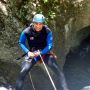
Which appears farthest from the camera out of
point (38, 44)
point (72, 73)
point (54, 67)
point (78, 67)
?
point (78, 67)

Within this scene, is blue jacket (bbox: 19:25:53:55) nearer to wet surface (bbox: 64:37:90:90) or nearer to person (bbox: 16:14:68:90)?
person (bbox: 16:14:68:90)

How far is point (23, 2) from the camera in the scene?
8930 millimetres

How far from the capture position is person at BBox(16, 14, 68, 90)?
7.14 meters

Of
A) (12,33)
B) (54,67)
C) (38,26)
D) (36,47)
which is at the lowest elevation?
(54,67)

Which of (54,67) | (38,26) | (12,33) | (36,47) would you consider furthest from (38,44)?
(12,33)

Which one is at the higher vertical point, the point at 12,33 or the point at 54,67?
the point at 12,33

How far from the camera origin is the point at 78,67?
37.0ft

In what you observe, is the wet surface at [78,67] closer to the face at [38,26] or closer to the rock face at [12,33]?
the rock face at [12,33]

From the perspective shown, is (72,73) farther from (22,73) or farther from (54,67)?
(22,73)

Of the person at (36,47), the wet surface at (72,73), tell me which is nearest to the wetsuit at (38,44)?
the person at (36,47)

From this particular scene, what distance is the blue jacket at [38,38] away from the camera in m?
7.26

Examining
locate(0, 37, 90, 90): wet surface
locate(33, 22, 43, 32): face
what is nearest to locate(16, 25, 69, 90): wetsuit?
locate(33, 22, 43, 32): face

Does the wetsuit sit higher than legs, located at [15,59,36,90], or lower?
higher

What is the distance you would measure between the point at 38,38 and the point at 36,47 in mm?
250
